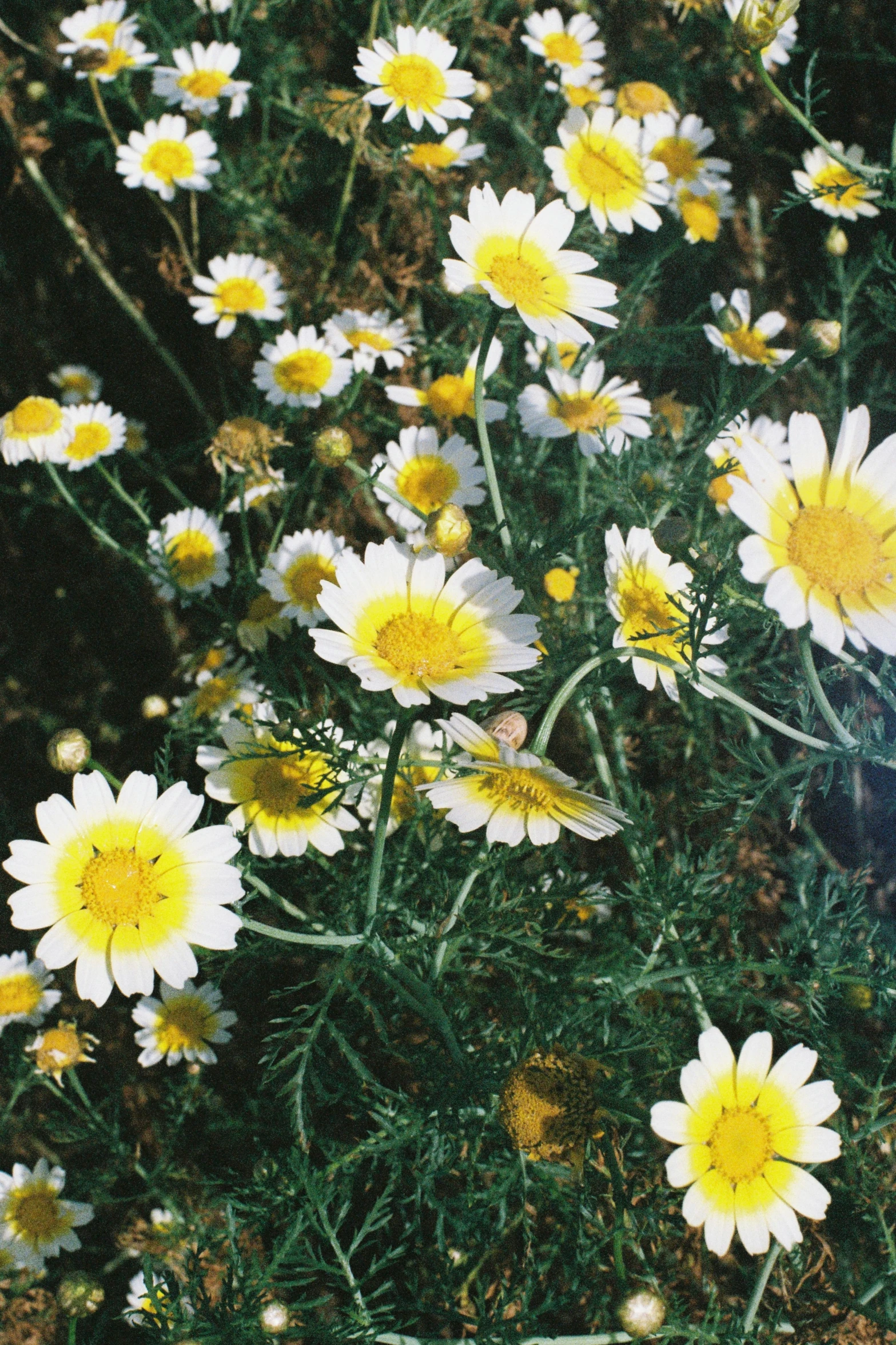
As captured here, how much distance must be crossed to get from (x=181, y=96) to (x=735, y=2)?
1452 millimetres

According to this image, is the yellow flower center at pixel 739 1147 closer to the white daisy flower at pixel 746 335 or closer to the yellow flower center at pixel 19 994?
the yellow flower center at pixel 19 994

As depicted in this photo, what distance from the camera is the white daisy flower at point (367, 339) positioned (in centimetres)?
250

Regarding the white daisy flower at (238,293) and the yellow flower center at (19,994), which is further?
the white daisy flower at (238,293)

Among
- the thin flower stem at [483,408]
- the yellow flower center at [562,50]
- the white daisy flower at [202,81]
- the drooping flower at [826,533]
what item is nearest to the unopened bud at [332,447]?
the thin flower stem at [483,408]

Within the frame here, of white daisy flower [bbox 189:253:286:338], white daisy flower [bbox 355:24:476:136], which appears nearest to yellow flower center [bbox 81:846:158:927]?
white daisy flower [bbox 189:253:286:338]

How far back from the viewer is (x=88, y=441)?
8.39ft

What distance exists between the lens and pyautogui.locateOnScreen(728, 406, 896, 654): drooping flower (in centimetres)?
127

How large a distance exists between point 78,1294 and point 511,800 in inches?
46.3

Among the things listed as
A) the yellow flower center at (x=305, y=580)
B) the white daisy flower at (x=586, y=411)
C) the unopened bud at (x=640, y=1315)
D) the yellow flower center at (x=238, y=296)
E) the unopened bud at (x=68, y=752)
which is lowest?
the unopened bud at (x=640, y=1315)

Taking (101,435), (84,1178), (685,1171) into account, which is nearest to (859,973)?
(685,1171)

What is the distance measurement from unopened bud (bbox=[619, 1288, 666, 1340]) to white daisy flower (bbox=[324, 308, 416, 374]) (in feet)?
6.40

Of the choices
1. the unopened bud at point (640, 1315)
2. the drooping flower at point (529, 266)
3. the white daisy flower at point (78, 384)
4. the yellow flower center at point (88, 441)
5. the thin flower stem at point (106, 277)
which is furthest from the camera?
the white daisy flower at point (78, 384)

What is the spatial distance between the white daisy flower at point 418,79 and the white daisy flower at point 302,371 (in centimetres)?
53

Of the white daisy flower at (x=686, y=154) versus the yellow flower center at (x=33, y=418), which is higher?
the white daisy flower at (x=686, y=154)
